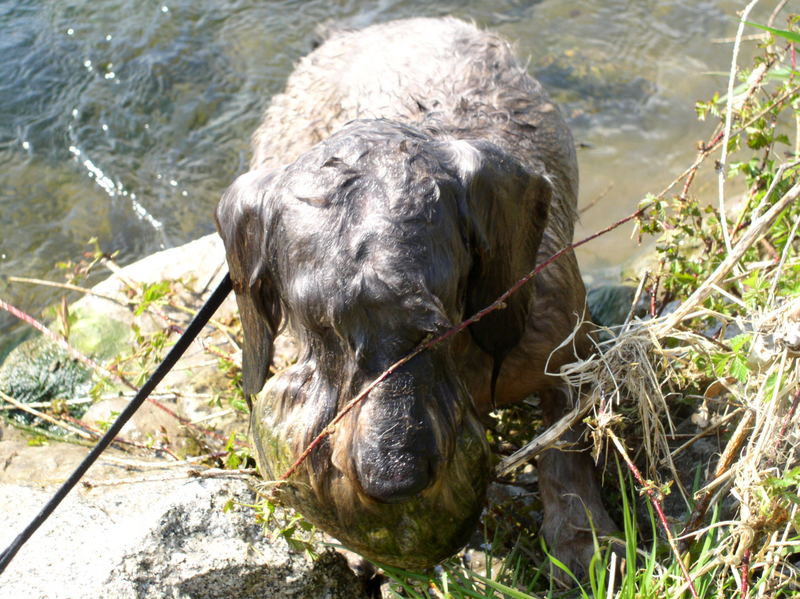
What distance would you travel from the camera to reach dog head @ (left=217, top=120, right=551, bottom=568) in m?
2.67

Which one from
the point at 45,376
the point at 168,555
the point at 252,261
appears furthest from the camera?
the point at 45,376

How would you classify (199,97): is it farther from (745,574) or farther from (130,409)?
(745,574)

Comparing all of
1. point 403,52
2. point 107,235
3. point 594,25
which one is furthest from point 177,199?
point 594,25

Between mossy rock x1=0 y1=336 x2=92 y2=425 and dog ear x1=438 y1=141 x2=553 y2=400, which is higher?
dog ear x1=438 y1=141 x2=553 y2=400

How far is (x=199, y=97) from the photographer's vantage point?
8.21m

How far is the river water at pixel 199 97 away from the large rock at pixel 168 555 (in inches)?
125

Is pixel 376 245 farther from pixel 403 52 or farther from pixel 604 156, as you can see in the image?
pixel 604 156

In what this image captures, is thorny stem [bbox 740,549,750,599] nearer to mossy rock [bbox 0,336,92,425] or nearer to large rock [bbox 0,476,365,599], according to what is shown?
large rock [bbox 0,476,365,599]

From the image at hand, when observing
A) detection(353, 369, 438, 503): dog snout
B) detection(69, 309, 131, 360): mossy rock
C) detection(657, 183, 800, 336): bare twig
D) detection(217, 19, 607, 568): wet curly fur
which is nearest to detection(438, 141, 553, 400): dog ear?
detection(217, 19, 607, 568): wet curly fur

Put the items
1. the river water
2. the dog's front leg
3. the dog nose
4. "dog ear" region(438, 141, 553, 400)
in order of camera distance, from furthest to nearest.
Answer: the river water, the dog's front leg, "dog ear" region(438, 141, 553, 400), the dog nose

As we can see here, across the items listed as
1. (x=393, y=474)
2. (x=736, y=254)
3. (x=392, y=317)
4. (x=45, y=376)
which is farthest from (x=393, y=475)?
(x=45, y=376)

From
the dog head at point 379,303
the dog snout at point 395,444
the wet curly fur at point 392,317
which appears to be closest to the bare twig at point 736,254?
the wet curly fur at point 392,317

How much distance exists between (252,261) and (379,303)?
727mm

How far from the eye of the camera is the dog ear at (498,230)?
308 cm
